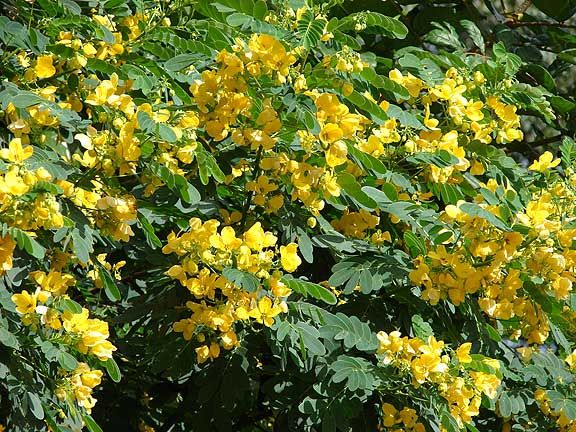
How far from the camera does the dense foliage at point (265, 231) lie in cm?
213

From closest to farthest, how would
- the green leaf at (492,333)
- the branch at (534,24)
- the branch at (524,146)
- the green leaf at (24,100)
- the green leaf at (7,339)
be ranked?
1. the green leaf at (7,339)
2. the green leaf at (24,100)
3. the green leaf at (492,333)
4. the branch at (524,146)
5. the branch at (534,24)

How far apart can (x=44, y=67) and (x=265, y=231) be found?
2.22 feet

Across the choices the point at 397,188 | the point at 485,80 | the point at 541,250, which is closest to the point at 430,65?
the point at 485,80

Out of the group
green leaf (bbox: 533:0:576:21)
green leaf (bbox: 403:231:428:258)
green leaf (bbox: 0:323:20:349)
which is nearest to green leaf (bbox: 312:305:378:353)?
green leaf (bbox: 403:231:428:258)

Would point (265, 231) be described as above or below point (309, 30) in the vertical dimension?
below

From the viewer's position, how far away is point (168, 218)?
2.59 meters

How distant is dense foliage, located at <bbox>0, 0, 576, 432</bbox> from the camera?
2.13 metres

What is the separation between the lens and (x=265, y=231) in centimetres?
257

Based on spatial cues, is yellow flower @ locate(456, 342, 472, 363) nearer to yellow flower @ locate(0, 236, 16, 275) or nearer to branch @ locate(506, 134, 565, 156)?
yellow flower @ locate(0, 236, 16, 275)

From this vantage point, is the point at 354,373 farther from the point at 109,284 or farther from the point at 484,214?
the point at 109,284

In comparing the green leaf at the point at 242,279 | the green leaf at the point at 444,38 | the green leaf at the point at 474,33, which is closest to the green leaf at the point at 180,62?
the green leaf at the point at 242,279

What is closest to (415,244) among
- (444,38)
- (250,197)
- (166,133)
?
(250,197)

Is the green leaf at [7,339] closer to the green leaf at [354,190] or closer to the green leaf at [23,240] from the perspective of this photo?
the green leaf at [23,240]

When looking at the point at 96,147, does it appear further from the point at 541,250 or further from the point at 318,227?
the point at 541,250
